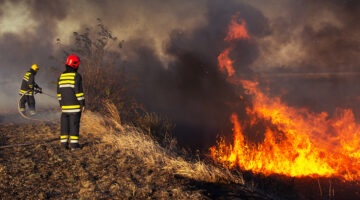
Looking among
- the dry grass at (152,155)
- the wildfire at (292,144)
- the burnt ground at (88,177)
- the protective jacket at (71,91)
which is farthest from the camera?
the wildfire at (292,144)

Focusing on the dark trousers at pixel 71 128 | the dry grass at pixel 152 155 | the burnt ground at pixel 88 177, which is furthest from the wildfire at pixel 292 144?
the dark trousers at pixel 71 128

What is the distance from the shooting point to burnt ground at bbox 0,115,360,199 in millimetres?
3557

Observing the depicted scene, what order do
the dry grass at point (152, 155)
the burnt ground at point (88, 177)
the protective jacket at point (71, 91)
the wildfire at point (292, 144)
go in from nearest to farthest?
the burnt ground at point (88, 177) → the dry grass at point (152, 155) → the protective jacket at point (71, 91) → the wildfire at point (292, 144)

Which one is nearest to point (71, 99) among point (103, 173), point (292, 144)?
point (103, 173)

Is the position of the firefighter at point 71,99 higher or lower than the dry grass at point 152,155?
higher

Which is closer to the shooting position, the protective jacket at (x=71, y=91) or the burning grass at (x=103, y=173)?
the burning grass at (x=103, y=173)

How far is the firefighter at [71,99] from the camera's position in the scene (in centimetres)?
525

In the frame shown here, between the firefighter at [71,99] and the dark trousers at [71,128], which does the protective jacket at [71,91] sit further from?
the dark trousers at [71,128]

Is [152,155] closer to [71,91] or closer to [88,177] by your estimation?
[88,177]

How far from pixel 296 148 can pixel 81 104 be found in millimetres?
8060

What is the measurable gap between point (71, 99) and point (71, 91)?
0.16 meters

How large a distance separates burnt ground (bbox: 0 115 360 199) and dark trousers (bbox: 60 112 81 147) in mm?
198

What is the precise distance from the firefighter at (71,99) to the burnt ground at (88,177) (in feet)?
0.94

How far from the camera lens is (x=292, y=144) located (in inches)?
401
